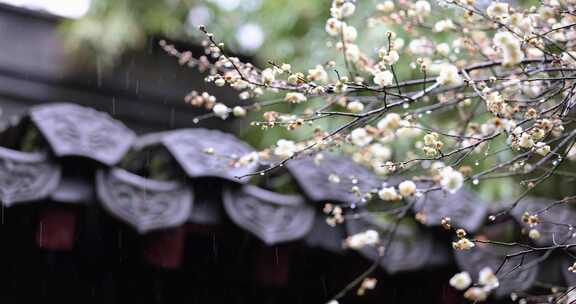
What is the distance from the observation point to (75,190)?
231 centimetres

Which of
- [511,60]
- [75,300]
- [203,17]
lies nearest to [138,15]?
[203,17]

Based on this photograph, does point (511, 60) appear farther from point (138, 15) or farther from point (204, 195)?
point (138, 15)

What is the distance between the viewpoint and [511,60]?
1.25m

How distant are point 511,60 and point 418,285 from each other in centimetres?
182

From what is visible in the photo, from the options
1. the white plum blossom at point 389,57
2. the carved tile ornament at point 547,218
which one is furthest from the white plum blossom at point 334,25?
the carved tile ornament at point 547,218

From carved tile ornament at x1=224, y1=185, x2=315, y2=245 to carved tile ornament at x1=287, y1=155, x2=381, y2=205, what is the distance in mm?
67

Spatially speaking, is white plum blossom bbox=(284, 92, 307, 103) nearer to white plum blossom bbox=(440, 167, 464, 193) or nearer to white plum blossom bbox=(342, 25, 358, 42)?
white plum blossom bbox=(342, 25, 358, 42)

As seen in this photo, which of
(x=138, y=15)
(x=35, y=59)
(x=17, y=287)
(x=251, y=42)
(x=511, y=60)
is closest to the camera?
(x=511, y=60)

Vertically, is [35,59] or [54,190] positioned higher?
[35,59]

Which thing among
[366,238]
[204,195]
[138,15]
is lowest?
[366,238]

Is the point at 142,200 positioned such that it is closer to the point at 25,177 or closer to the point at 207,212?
the point at 207,212

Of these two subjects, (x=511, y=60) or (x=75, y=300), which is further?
(x=75, y=300)

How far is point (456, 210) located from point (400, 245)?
29 centimetres

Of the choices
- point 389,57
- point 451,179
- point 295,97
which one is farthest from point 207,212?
point 451,179
